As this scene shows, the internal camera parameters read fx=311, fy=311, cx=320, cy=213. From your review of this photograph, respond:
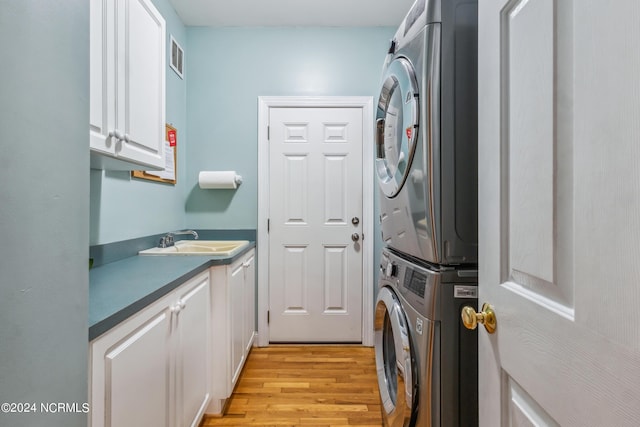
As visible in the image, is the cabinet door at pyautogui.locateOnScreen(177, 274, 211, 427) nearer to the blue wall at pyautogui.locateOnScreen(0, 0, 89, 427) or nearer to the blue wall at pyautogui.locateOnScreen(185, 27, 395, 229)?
the blue wall at pyautogui.locateOnScreen(0, 0, 89, 427)

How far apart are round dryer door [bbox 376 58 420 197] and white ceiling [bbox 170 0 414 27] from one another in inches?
56.2

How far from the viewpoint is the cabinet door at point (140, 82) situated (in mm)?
1232

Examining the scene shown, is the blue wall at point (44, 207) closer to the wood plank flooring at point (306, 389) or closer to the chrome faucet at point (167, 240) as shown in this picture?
the wood plank flooring at point (306, 389)

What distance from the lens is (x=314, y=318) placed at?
8.80ft

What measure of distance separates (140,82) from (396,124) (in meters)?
1.13

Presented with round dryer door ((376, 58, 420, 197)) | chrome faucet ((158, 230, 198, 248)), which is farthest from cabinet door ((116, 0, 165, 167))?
round dryer door ((376, 58, 420, 197))

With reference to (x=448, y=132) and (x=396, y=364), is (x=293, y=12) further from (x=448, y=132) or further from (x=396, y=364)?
(x=396, y=364)

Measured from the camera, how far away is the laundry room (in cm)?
43

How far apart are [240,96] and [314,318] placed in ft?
6.65

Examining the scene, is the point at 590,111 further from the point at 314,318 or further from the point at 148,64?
the point at 314,318

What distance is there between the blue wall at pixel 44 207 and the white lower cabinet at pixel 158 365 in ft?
0.89

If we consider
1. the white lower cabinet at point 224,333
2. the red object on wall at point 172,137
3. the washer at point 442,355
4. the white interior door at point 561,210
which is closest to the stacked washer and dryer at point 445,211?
the washer at point 442,355

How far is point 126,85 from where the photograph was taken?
1.26 meters

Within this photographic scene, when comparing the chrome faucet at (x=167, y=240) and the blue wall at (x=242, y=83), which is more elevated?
the blue wall at (x=242, y=83)
